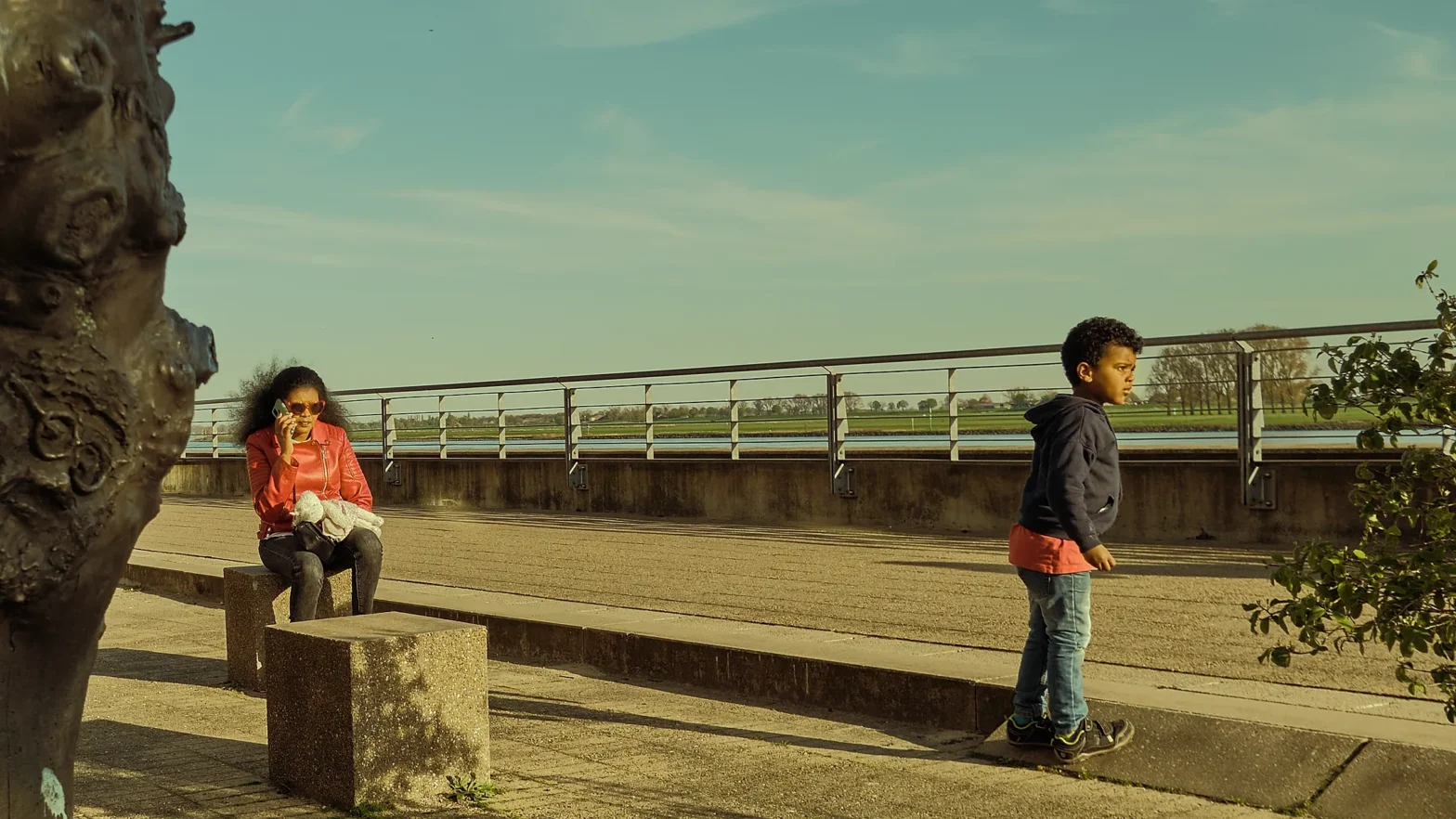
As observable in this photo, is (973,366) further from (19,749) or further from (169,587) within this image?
(19,749)

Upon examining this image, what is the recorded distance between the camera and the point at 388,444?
24.9 m

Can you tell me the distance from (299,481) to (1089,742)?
433 cm

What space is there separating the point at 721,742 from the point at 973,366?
10246 millimetres

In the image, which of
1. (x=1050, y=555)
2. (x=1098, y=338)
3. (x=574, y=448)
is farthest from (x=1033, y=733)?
(x=574, y=448)

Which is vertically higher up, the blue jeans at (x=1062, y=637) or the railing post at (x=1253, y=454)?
the railing post at (x=1253, y=454)

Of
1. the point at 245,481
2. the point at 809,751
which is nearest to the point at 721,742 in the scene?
the point at 809,751

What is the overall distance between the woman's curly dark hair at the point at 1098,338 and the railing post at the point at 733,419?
41.2 ft

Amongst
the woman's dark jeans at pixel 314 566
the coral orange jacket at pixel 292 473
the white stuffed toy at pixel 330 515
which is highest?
the coral orange jacket at pixel 292 473

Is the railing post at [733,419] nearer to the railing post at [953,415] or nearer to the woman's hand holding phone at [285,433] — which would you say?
the railing post at [953,415]

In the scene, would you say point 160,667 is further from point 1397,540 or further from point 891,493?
point 891,493

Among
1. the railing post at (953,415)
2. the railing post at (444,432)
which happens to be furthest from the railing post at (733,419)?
the railing post at (444,432)

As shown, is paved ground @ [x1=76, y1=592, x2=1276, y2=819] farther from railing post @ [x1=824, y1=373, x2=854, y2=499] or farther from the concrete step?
railing post @ [x1=824, y1=373, x2=854, y2=499]

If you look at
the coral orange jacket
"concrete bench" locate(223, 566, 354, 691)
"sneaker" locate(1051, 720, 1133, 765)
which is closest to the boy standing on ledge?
"sneaker" locate(1051, 720, 1133, 765)

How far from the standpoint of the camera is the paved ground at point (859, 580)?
8266 millimetres
